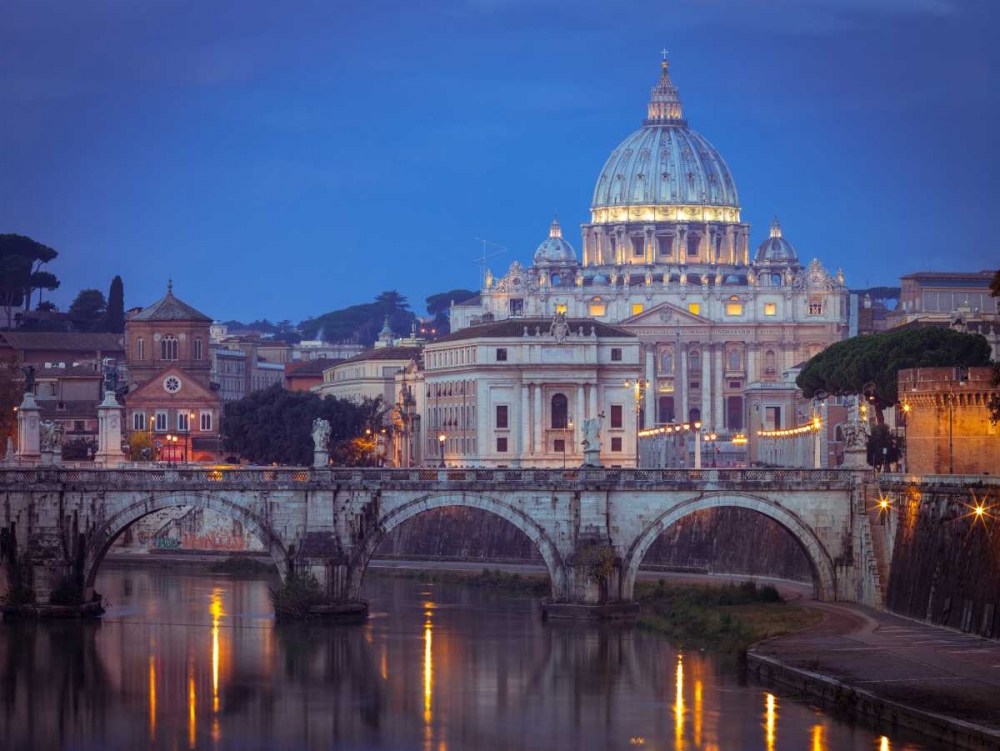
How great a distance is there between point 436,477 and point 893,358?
33475 mm

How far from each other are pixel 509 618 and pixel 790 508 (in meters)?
9.39

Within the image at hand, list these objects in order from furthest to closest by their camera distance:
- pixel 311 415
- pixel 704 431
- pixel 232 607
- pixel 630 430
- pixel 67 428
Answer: pixel 704 431 < pixel 67 428 < pixel 311 415 < pixel 630 430 < pixel 232 607

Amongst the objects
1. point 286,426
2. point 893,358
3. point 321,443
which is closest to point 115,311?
point 286,426

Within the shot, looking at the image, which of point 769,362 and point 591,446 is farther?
point 769,362

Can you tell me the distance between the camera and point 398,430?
5512 inches

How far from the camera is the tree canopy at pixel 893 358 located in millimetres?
99312

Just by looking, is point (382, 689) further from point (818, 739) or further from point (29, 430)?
point (29, 430)

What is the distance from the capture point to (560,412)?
420 ft

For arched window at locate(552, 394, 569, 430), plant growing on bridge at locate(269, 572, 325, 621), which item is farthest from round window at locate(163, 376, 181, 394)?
plant growing on bridge at locate(269, 572, 325, 621)

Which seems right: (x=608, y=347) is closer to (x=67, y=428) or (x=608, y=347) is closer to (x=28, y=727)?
(x=67, y=428)

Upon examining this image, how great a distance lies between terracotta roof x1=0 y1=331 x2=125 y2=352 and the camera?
15938 centimetres

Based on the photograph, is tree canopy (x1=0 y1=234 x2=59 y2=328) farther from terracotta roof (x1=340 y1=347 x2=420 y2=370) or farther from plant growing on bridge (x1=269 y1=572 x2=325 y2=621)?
plant growing on bridge (x1=269 y1=572 x2=325 y2=621)

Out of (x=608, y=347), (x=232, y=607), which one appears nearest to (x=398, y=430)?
(x=608, y=347)

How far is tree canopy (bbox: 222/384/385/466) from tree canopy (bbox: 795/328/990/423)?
1186 inches
